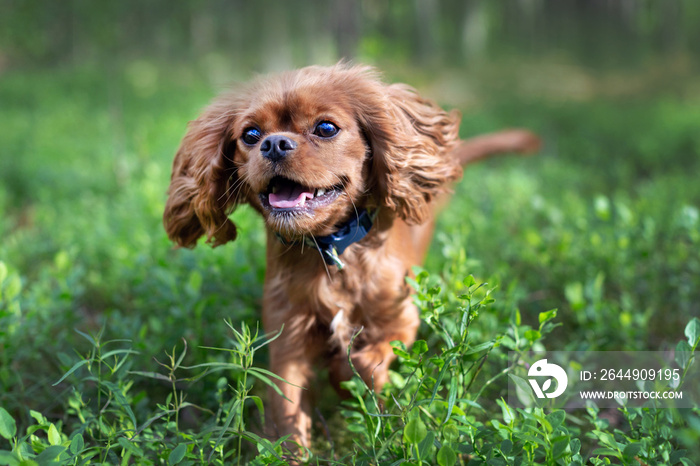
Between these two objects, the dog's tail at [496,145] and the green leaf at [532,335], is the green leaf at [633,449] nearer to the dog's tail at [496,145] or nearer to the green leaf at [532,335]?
the green leaf at [532,335]

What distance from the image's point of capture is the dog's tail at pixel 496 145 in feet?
13.3

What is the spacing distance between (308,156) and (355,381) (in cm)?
81

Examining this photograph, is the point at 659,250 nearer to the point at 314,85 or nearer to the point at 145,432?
the point at 314,85

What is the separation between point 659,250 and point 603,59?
2155cm

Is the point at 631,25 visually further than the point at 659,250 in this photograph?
Yes

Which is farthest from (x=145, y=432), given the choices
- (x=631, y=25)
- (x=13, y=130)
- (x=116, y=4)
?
(x=631, y=25)

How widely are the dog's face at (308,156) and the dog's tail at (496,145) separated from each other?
5.63ft

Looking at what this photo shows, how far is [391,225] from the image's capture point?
7.53ft

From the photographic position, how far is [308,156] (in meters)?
1.85

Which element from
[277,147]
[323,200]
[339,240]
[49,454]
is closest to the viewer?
[49,454]

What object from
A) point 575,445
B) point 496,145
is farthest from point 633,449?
point 496,145

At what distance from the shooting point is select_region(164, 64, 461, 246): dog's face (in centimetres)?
189

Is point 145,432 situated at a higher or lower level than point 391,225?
lower

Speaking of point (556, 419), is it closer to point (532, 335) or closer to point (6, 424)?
point (532, 335)
